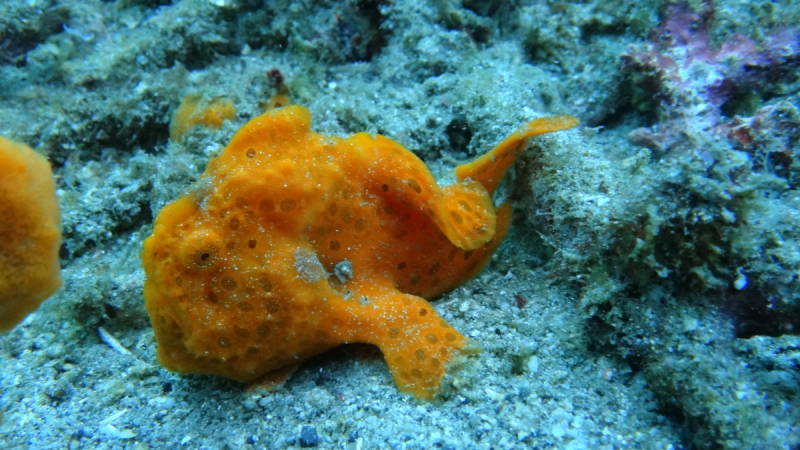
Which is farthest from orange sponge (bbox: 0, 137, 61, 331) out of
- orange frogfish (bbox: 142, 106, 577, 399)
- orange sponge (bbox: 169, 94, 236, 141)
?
orange sponge (bbox: 169, 94, 236, 141)

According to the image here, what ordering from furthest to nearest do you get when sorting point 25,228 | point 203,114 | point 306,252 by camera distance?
point 203,114 < point 306,252 < point 25,228

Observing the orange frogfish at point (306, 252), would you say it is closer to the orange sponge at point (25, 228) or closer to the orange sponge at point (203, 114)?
the orange sponge at point (25, 228)

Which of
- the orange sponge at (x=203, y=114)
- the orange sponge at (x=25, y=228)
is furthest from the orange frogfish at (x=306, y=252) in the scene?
the orange sponge at (x=203, y=114)

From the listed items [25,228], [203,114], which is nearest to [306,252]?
[25,228]

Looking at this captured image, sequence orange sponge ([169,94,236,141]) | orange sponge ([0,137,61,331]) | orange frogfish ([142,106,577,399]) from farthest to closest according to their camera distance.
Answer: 1. orange sponge ([169,94,236,141])
2. orange frogfish ([142,106,577,399])
3. orange sponge ([0,137,61,331])

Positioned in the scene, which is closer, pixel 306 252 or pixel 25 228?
pixel 25 228

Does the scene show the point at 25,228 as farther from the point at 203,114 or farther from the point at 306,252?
the point at 203,114

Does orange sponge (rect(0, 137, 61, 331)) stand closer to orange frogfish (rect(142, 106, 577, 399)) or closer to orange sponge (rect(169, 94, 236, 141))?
orange frogfish (rect(142, 106, 577, 399))
